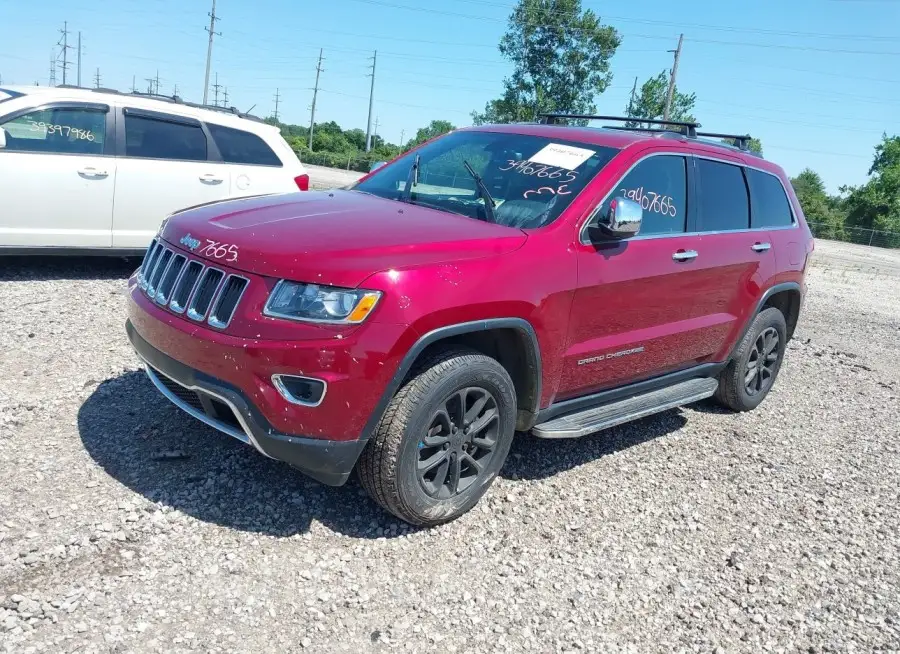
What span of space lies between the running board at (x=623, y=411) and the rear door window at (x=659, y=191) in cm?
100

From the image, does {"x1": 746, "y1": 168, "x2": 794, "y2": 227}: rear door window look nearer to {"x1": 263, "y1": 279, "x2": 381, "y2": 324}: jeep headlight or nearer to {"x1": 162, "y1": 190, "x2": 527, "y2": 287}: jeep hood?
{"x1": 162, "y1": 190, "x2": 527, "y2": 287}: jeep hood

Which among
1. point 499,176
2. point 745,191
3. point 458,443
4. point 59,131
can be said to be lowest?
point 458,443

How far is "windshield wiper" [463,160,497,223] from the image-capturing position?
12.7 feet

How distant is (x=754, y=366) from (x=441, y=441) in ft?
10.8

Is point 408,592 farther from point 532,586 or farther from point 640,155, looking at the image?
point 640,155

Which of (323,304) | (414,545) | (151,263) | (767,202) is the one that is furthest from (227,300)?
(767,202)

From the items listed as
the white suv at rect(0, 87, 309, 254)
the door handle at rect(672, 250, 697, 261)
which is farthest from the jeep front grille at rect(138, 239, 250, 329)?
the white suv at rect(0, 87, 309, 254)

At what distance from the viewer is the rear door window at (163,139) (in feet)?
23.3

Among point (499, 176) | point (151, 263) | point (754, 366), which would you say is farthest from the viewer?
point (754, 366)

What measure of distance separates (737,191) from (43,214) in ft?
18.7

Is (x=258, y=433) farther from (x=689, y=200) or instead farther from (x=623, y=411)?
(x=689, y=200)

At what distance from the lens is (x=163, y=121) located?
7301 mm

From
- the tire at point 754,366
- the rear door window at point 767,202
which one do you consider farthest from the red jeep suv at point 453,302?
the tire at point 754,366

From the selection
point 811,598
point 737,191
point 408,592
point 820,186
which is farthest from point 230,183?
point 820,186
